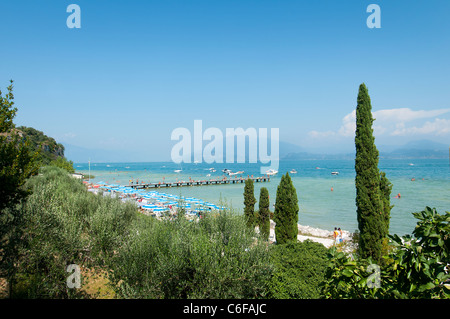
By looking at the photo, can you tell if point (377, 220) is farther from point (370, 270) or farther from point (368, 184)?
point (370, 270)

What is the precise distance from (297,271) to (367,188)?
7.98 metres

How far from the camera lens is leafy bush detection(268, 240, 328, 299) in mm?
6984

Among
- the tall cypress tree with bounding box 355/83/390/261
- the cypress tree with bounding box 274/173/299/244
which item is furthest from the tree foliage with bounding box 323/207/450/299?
the cypress tree with bounding box 274/173/299/244

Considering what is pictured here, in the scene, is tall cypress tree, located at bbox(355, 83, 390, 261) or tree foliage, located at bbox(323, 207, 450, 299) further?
tall cypress tree, located at bbox(355, 83, 390, 261)

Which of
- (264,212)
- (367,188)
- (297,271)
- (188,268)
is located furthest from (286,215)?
(188,268)

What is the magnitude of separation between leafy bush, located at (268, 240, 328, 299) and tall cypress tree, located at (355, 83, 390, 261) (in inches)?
184

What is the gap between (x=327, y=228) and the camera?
26.0 metres

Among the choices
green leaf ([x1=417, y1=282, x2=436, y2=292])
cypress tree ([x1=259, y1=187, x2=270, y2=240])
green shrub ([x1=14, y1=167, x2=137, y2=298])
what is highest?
green leaf ([x1=417, y1=282, x2=436, y2=292])

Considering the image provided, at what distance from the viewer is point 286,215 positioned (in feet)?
50.4

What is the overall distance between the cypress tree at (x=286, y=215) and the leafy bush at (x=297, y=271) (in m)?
4.93

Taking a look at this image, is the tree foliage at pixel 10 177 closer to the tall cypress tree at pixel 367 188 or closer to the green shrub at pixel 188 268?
the green shrub at pixel 188 268

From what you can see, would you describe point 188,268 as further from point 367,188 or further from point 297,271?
point 367,188

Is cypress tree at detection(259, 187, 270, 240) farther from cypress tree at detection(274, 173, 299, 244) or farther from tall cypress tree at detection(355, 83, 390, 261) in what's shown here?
tall cypress tree at detection(355, 83, 390, 261)
